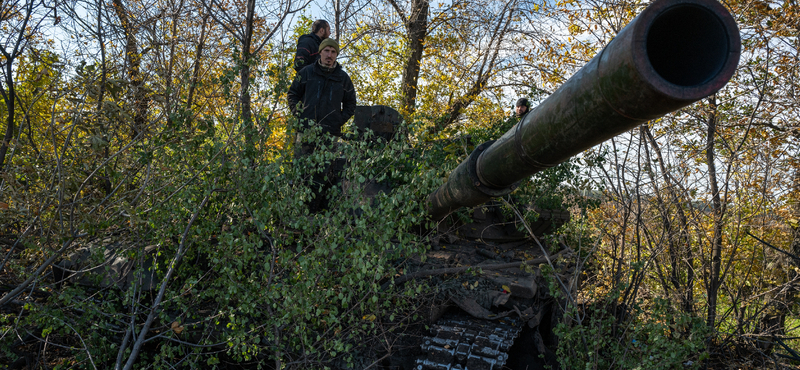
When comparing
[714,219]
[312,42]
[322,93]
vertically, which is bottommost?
[714,219]

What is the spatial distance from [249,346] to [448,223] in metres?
3.40

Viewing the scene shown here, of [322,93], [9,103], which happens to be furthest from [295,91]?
[9,103]

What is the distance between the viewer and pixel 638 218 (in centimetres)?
527

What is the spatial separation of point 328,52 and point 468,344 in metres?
3.36

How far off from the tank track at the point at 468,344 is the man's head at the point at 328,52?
118 inches

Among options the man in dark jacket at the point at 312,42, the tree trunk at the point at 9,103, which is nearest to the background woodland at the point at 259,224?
the tree trunk at the point at 9,103

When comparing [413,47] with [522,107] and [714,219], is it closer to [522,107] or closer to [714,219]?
[522,107]

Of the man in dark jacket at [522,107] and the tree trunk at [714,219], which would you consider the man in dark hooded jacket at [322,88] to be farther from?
the tree trunk at [714,219]

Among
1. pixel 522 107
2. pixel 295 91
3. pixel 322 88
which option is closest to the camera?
pixel 322 88

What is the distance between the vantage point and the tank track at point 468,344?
4.02 meters

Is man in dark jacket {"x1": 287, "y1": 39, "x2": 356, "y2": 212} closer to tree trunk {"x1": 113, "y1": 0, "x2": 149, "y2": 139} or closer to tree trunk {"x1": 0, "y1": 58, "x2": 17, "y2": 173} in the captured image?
tree trunk {"x1": 113, "y1": 0, "x2": 149, "y2": 139}

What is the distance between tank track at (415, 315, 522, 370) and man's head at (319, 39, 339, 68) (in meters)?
2.99

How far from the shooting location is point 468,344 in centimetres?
425

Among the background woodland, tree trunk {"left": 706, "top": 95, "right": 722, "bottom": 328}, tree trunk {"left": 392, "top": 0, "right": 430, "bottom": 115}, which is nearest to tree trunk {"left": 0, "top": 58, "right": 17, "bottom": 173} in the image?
the background woodland
